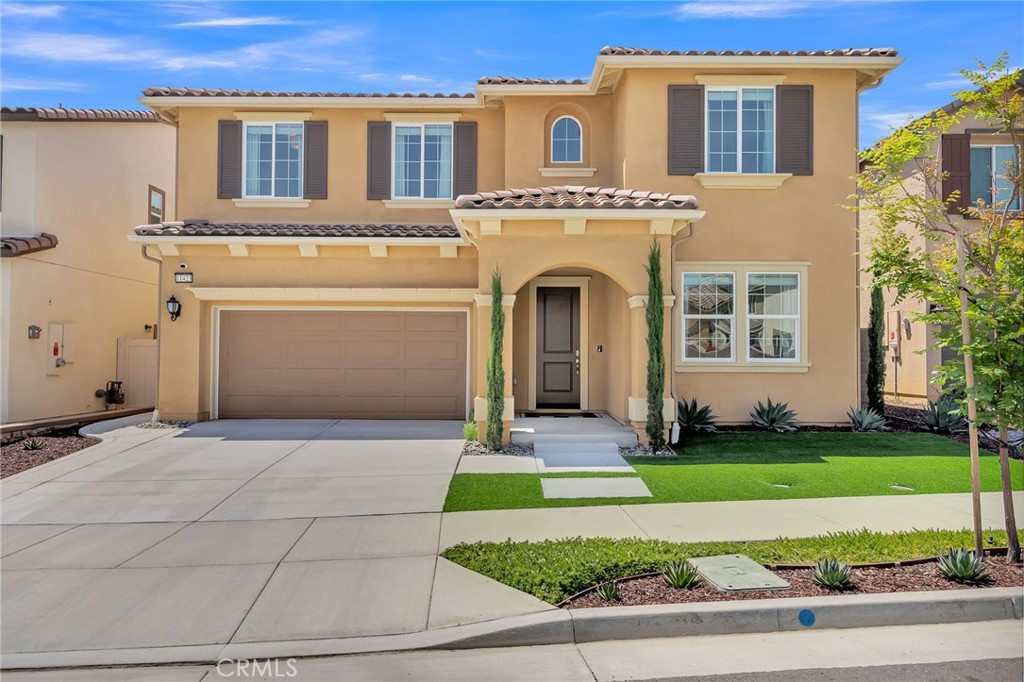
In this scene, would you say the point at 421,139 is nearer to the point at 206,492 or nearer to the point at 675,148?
the point at 675,148

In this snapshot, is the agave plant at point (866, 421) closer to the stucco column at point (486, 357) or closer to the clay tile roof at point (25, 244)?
the stucco column at point (486, 357)

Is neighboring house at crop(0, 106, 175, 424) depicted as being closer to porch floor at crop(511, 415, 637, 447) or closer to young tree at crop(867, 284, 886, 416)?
porch floor at crop(511, 415, 637, 447)

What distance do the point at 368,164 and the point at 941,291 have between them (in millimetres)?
10777

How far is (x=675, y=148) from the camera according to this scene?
11844mm

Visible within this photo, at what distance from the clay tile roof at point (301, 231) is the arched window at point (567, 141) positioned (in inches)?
101

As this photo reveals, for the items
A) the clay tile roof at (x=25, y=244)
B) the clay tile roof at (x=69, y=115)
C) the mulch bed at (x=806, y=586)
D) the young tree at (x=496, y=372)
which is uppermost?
the clay tile roof at (x=69, y=115)

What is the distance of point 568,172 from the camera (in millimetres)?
13023

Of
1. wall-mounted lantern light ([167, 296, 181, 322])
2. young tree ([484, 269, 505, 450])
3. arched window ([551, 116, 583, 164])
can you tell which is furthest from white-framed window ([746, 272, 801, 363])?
wall-mounted lantern light ([167, 296, 181, 322])

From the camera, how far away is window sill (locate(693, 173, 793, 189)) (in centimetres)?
1176

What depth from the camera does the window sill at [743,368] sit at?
11.9 m

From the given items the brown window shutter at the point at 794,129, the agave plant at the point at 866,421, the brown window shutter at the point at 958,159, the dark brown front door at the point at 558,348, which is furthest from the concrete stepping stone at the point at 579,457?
the brown window shutter at the point at 958,159

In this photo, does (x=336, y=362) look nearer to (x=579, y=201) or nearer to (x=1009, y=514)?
(x=579, y=201)

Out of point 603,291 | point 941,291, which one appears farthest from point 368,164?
point 941,291

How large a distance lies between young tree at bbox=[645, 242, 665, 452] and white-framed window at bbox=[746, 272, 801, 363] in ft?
8.82
